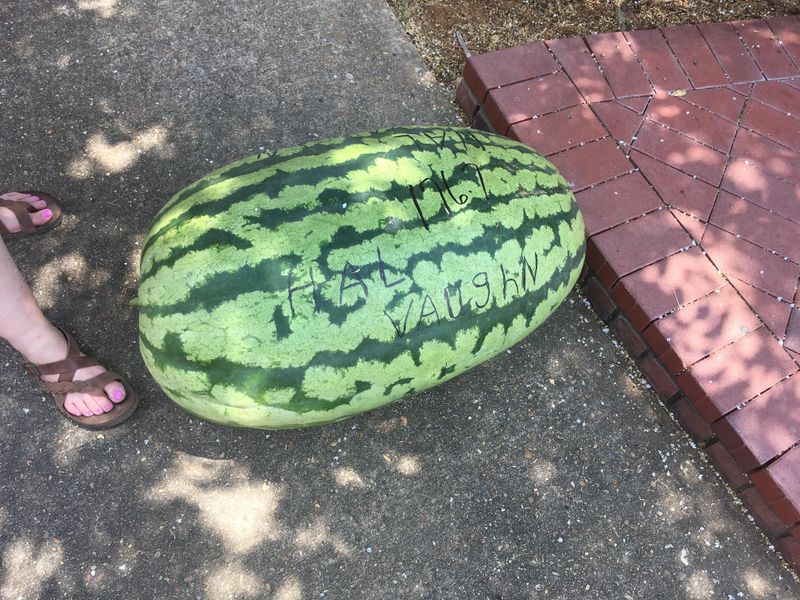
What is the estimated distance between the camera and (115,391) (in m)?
2.34

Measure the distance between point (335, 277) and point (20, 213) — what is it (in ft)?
5.78

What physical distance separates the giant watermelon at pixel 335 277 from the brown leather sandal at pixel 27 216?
3.35ft

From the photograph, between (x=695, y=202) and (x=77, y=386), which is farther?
(x=695, y=202)

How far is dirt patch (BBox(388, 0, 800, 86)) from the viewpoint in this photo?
3.44 metres

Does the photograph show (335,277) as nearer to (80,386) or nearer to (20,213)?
(80,386)

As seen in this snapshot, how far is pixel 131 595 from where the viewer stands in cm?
219

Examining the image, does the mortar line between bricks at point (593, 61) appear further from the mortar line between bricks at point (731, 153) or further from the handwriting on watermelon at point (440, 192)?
the handwriting on watermelon at point (440, 192)

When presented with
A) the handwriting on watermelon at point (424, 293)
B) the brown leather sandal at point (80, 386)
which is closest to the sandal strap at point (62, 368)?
the brown leather sandal at point (80, 386)

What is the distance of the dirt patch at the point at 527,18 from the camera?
344cm

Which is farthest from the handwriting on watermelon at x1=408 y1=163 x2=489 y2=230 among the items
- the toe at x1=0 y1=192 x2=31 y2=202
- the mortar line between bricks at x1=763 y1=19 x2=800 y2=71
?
the mortar line between bricks at x1=763 y1=19 x2=800 y2=71

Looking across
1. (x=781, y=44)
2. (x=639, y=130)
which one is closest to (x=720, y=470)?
(x=639, y=130)

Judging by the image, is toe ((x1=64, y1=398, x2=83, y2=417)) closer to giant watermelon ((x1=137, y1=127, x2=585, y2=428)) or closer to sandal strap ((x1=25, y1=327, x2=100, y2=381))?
sandal strap ((x1=25, y1=327, x2=100, y2=381))

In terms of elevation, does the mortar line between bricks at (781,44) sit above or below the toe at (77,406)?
below

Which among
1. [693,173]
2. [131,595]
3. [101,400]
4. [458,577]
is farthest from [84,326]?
[693,173]
